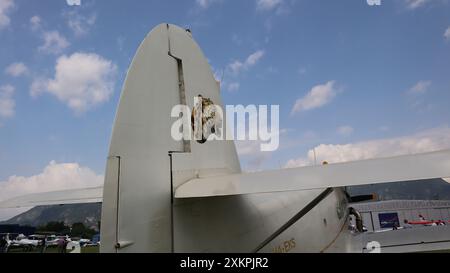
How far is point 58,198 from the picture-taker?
4551 mm

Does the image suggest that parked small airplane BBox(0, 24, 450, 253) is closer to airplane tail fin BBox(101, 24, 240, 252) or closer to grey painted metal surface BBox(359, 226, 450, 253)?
airplane tail fin BBox(101, 24, 240, 252)

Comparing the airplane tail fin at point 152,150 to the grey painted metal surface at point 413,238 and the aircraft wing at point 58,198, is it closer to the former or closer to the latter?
the aircraft wing at point 58,198

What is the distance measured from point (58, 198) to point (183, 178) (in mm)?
2542

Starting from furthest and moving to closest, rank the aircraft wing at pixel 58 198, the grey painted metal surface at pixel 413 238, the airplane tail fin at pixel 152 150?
the grey painted metal surface at pixel 413 238 < the aircraft wing at pixel 58 198 < the airplane tail fin at pixel 152 150

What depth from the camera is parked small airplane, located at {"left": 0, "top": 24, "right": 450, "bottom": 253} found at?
2.43 m

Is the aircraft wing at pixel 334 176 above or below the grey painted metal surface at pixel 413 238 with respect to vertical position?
above

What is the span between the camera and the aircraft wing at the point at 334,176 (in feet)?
6.96

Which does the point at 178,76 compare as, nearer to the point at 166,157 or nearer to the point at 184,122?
the point at 184,122

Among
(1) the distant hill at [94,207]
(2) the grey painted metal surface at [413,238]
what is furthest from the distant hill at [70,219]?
(2) the grey painted metal surface at [413,238]

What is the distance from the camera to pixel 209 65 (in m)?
4.52

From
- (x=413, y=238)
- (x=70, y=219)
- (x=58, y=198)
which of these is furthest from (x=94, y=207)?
(x=70, y=219)

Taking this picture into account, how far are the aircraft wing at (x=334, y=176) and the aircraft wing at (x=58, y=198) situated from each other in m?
2.06
